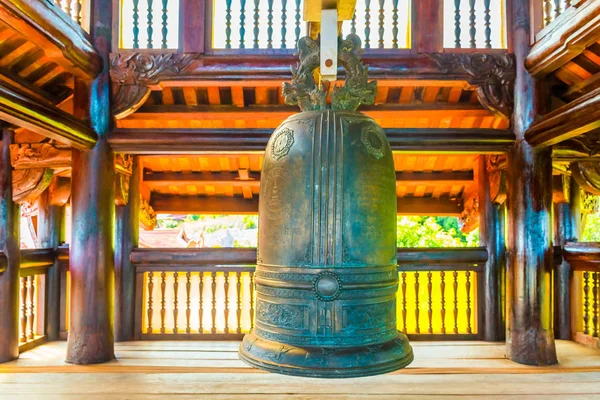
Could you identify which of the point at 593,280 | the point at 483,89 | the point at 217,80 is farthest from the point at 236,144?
the point at 593,280

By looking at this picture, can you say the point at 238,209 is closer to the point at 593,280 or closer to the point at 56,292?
the point at 56,292

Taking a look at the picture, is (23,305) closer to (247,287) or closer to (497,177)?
(247,287)

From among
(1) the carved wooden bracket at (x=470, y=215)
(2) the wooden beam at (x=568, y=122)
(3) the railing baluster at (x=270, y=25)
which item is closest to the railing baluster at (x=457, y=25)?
(2) the wooden beam at (x=568, y=122)

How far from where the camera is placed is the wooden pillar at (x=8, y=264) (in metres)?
4.59

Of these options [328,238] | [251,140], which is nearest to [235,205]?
[251,140]

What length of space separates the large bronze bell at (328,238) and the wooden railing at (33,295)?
14.5 ft

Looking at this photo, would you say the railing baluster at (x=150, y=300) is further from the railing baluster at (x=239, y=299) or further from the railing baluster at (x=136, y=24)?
the railing baluster at (x=136, y=24)

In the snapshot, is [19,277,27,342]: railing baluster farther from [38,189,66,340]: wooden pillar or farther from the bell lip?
the bell lip

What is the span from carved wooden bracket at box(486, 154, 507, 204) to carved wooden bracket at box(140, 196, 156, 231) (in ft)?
17.1

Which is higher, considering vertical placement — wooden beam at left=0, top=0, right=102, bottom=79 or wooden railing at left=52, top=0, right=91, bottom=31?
wooden railing at left=52, top=0, right=91, bottom=31

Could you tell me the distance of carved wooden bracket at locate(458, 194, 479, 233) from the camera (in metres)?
7.07

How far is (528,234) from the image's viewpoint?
14.7 ft

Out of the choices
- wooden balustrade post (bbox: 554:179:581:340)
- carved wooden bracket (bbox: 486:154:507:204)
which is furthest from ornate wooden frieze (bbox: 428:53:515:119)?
wooden balustrade post (bbox: 554:179:581:340)

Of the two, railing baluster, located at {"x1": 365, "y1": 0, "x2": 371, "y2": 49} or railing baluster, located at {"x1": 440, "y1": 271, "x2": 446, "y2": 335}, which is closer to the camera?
railing baluster, located at {"x1": 365, "y1": 0, "x2": 371, "y2": 49}
